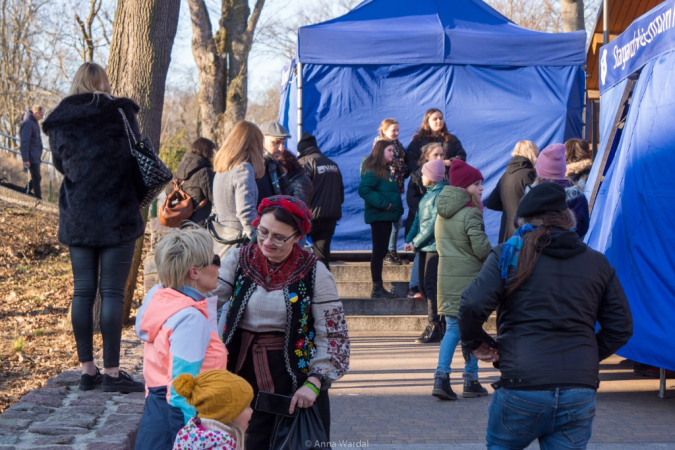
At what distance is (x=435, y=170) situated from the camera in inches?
307

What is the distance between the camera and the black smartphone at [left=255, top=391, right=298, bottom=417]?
134 inches

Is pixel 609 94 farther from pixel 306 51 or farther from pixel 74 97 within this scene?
pixel 74 97

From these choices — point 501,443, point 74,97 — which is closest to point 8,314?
point 74,97

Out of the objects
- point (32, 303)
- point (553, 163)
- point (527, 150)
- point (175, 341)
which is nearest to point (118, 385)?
point (175, 341)

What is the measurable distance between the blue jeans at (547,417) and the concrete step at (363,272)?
6.71 metres

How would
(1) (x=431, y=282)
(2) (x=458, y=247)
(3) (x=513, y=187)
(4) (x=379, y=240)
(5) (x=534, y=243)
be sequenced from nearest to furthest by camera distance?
(5) (x=534, y=243)
(2) (x=458, y=247)
(3) (x=513, y=187)
(1) (x=431, y=282)
(4) (x=379, y=240)

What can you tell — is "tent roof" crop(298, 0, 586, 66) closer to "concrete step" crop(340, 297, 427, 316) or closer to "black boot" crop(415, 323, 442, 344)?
"concrete step" crop(340, 297, 427, 316)

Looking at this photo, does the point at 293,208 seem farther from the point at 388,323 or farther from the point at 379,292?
the point at 379,292

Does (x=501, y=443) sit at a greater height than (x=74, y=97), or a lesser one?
lesser

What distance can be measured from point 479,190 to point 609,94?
2305mm

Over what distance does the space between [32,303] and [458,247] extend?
21.2 ft

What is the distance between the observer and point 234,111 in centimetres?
1897

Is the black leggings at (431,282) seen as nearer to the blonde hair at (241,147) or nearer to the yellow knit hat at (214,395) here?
the blonde hair at (241,147)

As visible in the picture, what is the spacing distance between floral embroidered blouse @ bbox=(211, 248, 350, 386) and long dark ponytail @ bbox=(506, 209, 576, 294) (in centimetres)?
75
